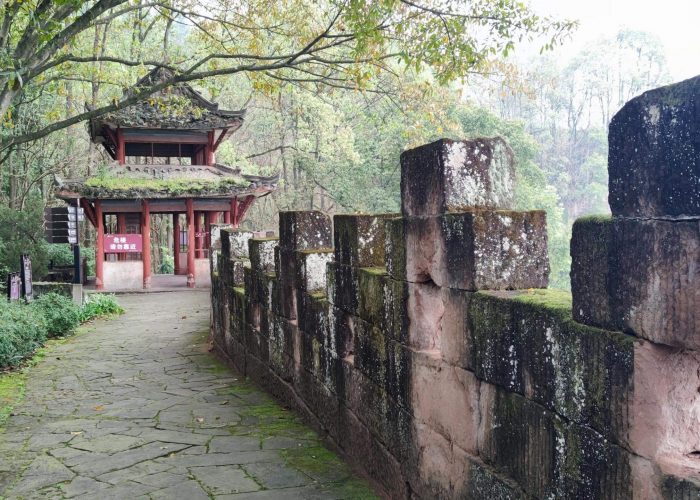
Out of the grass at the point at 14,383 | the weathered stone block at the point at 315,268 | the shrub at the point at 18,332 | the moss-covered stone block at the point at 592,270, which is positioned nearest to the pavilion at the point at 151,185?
the shrub at the point at 18,332

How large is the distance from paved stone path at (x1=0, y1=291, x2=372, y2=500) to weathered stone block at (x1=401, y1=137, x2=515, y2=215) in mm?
2240

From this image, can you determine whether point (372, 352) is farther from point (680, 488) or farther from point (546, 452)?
point (680, 488)

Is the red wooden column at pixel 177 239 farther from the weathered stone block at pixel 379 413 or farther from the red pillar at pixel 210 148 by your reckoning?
the weathered stone block at pixel 379 413

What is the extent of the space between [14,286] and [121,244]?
9.95 meters

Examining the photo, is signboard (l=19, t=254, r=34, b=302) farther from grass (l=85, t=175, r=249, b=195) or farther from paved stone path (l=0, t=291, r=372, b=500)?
grass (l=85, t=175, r=249, b=195)

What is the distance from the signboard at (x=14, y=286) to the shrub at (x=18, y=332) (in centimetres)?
70

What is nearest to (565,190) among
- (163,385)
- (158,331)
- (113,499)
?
(158,331)

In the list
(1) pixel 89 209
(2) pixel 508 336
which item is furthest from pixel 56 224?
(2) pixel 508 336

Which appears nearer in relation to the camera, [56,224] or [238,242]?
[238,242]

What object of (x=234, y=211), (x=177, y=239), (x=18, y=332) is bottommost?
(x=18, y=332)

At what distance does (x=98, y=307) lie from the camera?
15.8m

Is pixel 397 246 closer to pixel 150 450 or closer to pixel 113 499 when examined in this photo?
pixel 113 499

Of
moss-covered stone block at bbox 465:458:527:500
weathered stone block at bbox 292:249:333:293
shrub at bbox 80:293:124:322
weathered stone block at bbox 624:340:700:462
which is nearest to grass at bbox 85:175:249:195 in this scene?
shrub at bbox 80:293:124:322

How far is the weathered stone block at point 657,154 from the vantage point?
1.83 metres
